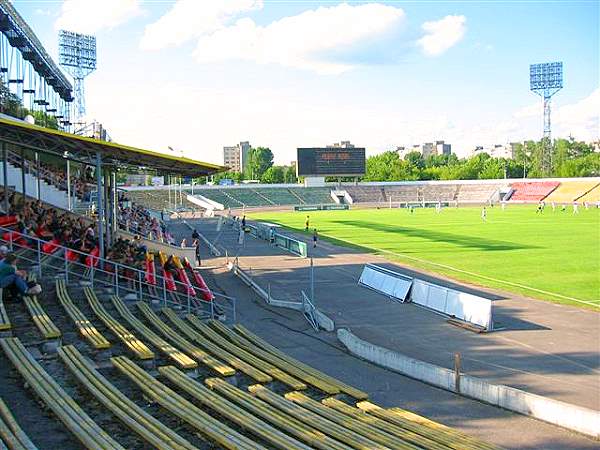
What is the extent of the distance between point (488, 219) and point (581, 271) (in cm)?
3445

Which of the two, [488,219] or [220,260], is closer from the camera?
[220,260]

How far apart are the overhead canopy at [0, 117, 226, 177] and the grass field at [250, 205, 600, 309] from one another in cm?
1470

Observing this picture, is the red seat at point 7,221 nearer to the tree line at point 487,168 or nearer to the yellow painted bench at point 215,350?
the yellow painted bench at point 215,350

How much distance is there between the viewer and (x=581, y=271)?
2812 centimetres

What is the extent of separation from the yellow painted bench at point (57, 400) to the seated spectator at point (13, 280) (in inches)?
110

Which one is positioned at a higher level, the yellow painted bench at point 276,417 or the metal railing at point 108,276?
the metal railing at point 108,276

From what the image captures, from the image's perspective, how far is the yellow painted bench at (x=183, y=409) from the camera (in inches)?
283

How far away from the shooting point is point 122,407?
7832 millimetres

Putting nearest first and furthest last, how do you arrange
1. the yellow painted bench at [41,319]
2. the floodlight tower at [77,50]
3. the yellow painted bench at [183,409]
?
1. the yellow painted bench at [183,409]
2. the yellow painted bench at [41,319]
3. the floodlight tower at [77,50]

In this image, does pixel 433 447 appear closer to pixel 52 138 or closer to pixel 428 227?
pixel 52 138

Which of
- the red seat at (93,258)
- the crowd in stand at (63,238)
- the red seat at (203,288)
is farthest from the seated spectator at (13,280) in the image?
the red seat at (203,288)

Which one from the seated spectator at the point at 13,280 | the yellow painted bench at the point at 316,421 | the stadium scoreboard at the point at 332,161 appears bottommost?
the yellow painted bench at the point at 316,421

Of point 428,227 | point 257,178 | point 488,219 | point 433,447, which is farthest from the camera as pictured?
point 257,178

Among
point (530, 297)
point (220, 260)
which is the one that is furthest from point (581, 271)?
point (220, 260)
